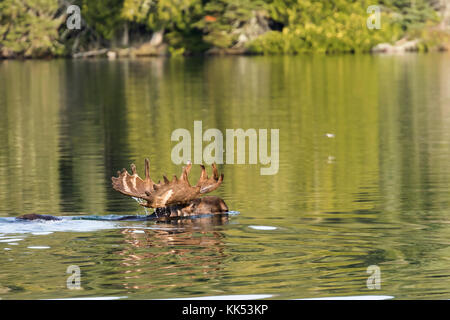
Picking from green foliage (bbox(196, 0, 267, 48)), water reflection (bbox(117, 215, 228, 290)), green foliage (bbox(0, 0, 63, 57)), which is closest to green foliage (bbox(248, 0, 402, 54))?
green foliage (bbox(196, 0, 267, 48))

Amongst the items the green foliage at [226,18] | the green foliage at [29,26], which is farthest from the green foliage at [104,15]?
the green foliage at [226,18]

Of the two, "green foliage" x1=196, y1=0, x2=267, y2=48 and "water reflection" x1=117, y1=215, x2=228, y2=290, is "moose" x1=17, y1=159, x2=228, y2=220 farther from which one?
"green foliage" x1=196, y1=0, x2=267, y2=48

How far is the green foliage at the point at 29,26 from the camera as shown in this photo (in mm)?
102438

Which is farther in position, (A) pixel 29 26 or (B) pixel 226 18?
(B) pixel 226 18

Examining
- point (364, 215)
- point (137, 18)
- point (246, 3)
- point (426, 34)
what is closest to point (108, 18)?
point (137, 18)

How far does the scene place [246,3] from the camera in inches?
4092

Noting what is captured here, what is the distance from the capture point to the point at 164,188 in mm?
16719

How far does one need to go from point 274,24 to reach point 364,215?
9168 cm

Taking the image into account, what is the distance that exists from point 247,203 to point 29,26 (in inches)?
3409

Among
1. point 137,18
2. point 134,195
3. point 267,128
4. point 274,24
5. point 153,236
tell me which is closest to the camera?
point 153,236

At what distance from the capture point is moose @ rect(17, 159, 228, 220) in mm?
16688

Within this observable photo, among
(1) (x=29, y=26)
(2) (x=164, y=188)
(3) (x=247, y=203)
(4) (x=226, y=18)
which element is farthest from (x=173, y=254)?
(1) (x=29, y=26)

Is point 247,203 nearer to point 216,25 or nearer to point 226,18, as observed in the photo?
point 216,25
